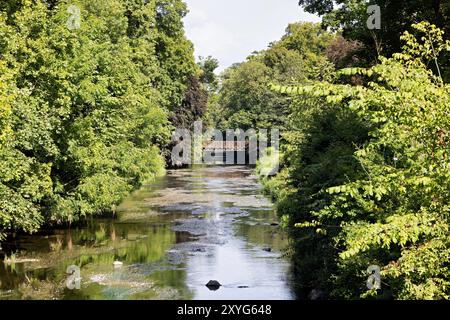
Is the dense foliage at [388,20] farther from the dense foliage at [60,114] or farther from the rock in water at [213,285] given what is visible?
the dense foliage at [60,114]

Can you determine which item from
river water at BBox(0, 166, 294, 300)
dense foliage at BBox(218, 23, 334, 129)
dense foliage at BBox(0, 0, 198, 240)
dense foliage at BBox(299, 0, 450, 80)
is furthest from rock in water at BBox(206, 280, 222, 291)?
dense foliage at BBox(218, 23, 334, 129)

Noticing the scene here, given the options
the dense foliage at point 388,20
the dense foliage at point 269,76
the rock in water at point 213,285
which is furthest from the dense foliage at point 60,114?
the dense foliage at point 269,76

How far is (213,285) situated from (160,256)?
505 centimetres

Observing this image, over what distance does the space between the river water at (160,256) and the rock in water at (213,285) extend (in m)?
0.11

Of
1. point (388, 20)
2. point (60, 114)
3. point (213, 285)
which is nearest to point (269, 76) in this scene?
point (388, 20)

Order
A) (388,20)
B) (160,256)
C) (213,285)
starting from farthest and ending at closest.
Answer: (160,256) < (388,20) < (213,285)

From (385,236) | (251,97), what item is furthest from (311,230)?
(251,97)

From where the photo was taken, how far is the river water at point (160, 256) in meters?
17.8

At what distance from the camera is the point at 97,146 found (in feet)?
81.7

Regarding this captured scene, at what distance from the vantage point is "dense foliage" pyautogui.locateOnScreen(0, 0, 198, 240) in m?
18.1

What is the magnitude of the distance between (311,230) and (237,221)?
42.6 ft

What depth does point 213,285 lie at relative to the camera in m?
18.2

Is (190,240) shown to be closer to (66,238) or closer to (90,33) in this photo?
(66,238)

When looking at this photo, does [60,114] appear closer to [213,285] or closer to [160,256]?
[160,256]
